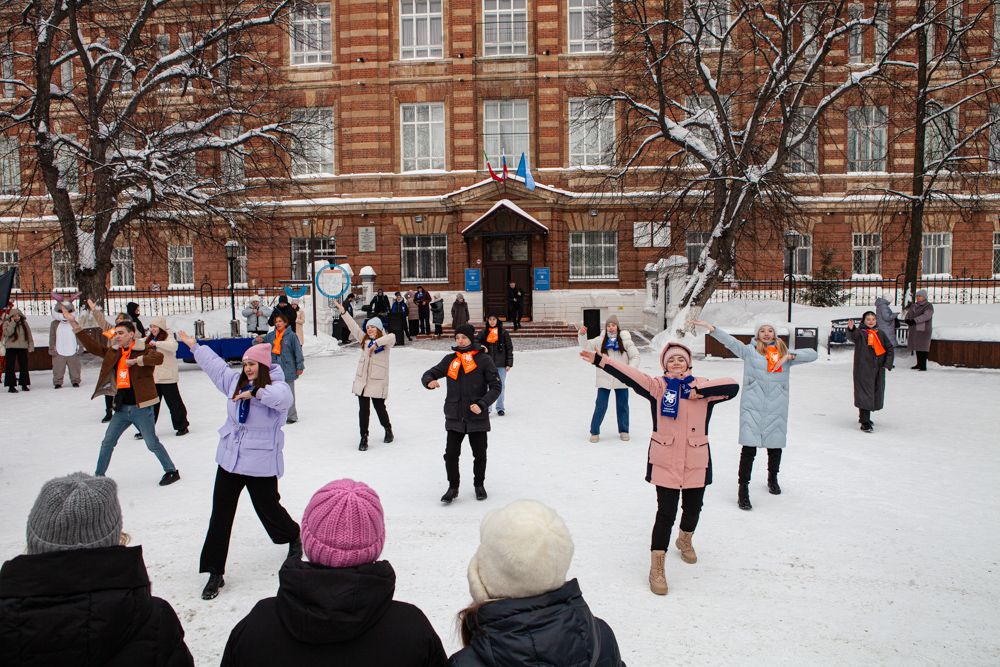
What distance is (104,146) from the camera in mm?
18125

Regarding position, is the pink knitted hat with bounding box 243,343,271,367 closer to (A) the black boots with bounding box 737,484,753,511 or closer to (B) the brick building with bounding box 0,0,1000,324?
(A) the black boots with bounding box 737,484,753,511

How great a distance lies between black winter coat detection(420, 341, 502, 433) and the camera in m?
6.84

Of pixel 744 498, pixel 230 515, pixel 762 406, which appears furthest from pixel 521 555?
pixel 762 406

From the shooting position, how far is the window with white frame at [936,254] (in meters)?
28.0

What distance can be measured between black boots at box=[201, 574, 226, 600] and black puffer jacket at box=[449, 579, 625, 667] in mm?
3422

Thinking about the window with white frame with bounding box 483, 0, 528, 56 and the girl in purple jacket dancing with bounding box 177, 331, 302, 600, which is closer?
the girl in purple jacket dancing with bounding box 177, 331, 302, 600

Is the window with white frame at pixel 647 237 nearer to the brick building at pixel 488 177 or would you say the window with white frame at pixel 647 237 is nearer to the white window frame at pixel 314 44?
the brick building at pixel 488 177

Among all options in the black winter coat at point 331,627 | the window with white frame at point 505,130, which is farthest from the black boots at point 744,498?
the window with white frame at point 505,130

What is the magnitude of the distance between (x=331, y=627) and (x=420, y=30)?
30025 millimetres

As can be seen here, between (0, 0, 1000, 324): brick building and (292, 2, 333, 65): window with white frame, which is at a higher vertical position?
(292, 2, 333, 65): window with white frame

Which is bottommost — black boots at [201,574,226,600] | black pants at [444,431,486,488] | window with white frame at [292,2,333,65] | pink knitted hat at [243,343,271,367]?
black boots at [201,574,226,600]

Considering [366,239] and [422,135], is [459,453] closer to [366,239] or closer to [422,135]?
[366,239]

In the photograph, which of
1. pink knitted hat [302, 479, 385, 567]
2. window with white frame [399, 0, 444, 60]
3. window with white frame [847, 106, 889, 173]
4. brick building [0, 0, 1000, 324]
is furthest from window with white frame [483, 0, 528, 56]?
pink knitted hat [302, 479, 385, 567]

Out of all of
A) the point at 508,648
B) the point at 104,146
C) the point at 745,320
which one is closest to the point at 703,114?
the point at 745,320
